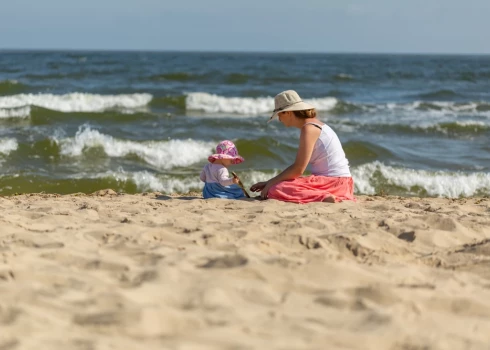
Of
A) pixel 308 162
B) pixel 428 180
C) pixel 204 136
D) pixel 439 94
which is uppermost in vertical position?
pixel 439 94

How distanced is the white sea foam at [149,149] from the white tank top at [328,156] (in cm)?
403

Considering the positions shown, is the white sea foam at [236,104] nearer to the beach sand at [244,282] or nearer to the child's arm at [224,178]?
the child's arm at [224,178]

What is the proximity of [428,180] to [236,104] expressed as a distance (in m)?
10.2

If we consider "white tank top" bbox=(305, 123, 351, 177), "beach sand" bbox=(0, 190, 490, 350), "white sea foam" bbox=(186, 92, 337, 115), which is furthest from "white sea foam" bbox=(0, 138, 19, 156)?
"white sea foam" bbox=(186, 92, 337, 115)

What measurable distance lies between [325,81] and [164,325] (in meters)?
25.1

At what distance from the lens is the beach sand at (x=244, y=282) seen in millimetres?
2723

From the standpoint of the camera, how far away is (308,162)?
19.4 feet

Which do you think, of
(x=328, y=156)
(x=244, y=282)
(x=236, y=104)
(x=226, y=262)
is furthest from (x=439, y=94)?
(x=244, y=282)

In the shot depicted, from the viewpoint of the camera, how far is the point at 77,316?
9.45ft

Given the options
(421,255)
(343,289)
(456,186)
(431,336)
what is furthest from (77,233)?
(456,186)

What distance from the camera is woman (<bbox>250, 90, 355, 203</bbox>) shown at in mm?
5840

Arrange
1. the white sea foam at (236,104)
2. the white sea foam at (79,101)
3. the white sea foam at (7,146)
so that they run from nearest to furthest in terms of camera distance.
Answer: the white sea foam at (7,146)
the white sea foam at (79,101)
the white sea foam at (236,104)

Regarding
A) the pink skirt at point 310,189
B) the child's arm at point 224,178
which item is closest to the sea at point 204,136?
the child's arm at point 224,178

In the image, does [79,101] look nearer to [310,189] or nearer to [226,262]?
[310,189]
